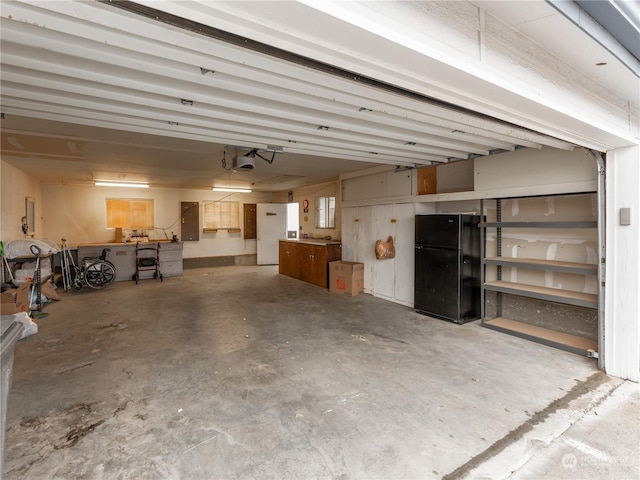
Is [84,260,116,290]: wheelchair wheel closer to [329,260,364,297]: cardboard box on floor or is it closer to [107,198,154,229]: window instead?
[107,198,154,229]: window

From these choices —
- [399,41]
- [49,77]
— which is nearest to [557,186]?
[399,41]

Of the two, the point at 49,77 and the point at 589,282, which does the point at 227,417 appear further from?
the point at 589,282

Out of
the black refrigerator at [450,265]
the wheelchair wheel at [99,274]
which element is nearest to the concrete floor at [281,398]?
the black refrigerator at [450,265]

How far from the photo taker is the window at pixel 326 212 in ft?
27.3

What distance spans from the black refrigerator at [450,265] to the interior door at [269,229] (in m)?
6.21

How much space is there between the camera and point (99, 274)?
6754 mm

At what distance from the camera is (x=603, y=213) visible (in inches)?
118

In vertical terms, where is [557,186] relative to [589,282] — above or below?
above

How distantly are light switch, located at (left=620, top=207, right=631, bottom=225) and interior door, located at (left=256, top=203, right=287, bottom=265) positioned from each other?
333 inches

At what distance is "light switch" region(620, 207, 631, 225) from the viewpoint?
9.07 feet

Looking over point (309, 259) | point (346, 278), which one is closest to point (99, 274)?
point (309, 259)

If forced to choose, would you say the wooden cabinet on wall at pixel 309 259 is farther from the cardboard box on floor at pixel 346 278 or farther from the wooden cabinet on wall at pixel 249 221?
the wooden cabinet on wall at pixel 249 221

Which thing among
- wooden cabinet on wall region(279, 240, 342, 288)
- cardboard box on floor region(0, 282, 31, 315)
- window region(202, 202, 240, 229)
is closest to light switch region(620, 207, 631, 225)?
wooden cabinet on wall region(279, 240, 342, 288)

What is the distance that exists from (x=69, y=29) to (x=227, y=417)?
247cm
